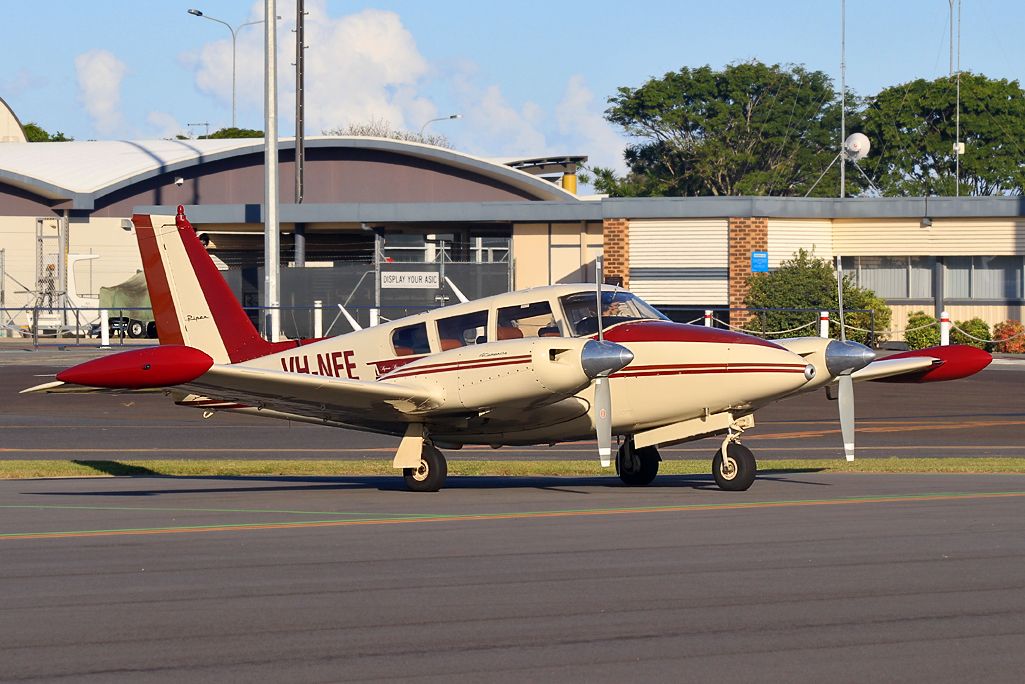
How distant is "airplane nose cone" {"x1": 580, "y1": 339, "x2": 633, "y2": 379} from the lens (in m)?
13.9

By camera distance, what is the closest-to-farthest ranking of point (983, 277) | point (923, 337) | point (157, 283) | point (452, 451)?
point (157, 283) → point (452, 451) → point (923, 337) → point (983, 277)

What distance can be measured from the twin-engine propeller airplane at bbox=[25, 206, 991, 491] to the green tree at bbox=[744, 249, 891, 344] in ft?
91.0

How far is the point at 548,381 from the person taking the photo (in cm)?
1427

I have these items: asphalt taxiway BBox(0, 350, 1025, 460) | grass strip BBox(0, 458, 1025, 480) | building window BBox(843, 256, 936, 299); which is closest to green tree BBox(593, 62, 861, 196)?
building window BBox(843, 256, 936, 299)

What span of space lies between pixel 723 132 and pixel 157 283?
72.6 meters

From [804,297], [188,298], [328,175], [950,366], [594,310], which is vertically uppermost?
[328,175]

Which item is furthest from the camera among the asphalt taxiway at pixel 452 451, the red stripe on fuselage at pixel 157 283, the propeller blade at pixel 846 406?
the asphalt taxiway at pixel 452 451

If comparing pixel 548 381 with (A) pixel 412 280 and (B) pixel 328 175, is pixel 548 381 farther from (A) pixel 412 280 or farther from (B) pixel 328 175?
(B) pixel 328 175

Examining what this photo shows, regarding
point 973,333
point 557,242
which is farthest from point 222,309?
point 557,242

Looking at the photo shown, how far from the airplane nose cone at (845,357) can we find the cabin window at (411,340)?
4.60m

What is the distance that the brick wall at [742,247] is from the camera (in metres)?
46.9

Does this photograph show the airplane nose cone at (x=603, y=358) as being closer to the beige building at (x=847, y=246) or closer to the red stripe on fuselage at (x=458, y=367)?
the red stripe on fuselage at (x=458, y=367)

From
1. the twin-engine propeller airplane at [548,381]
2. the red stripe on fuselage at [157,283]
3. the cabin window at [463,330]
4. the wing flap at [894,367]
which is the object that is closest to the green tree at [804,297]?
the wing flap at [894,367]

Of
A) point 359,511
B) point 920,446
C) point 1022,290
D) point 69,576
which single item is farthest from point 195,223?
point 69,576
